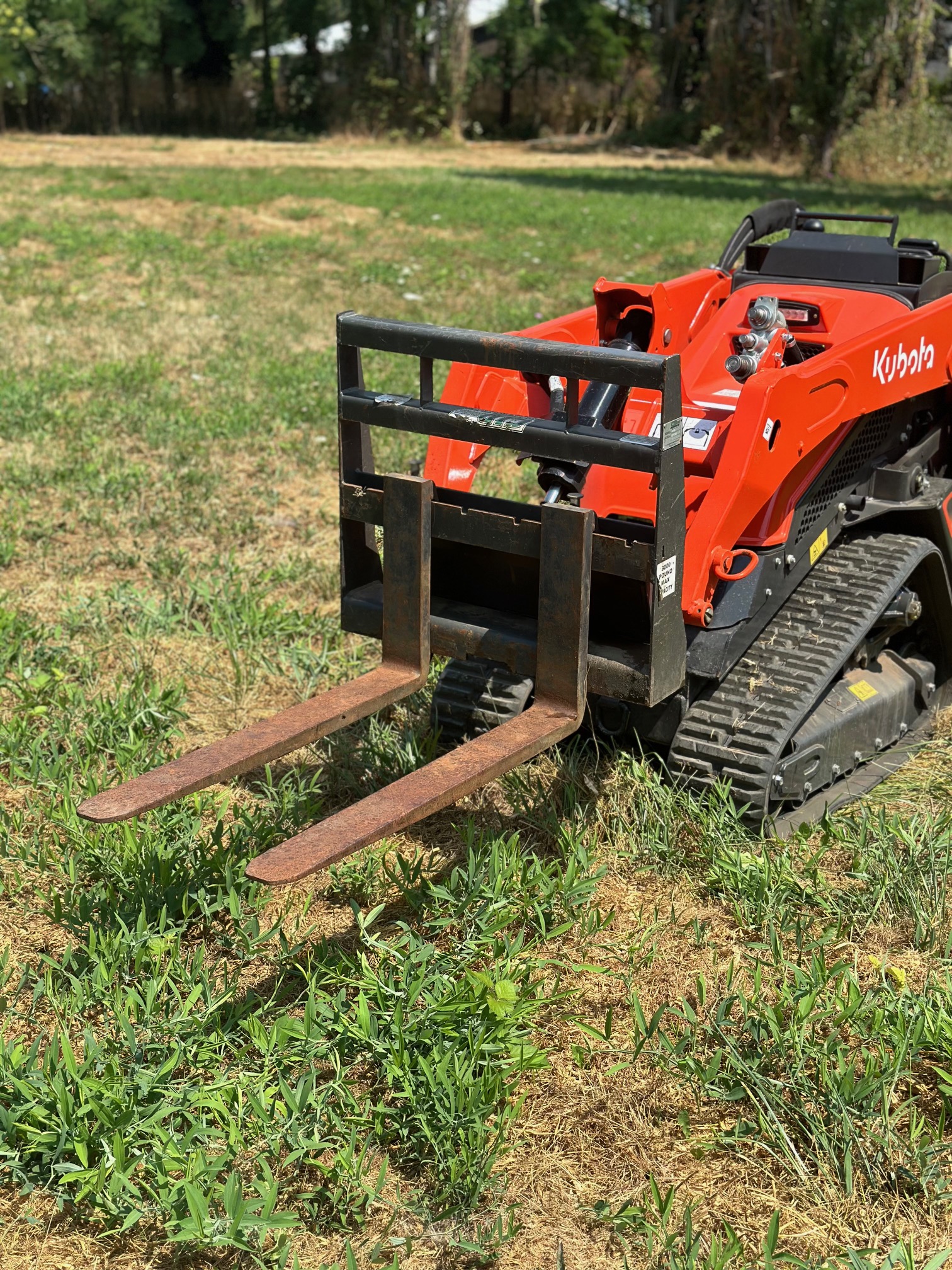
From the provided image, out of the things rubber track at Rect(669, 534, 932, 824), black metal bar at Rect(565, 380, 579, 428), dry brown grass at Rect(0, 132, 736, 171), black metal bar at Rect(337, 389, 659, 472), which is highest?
black metal bar at Rect(565, 380, 579, 428)

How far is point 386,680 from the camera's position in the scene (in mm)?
3410

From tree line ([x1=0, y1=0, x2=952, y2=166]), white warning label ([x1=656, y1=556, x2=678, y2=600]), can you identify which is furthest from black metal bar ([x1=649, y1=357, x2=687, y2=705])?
tree line ([x1=0, y1=0, x2=952, y2=166])

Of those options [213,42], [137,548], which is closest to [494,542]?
[137,548]

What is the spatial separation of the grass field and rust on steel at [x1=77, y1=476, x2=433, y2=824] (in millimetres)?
419

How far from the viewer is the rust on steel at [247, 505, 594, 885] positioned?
9.16 ft

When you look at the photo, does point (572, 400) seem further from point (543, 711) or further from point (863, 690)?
point (863, 690)

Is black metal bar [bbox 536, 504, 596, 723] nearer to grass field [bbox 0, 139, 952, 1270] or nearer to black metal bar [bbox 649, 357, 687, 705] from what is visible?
black metal bar [bbox 649, 357, 687, 705]

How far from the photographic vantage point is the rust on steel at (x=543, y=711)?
2791 mm

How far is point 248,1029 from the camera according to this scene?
2.85m

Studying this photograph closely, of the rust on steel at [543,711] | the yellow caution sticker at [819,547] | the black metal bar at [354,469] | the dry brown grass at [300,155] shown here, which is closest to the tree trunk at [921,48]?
the dry brown grass at [300,155]

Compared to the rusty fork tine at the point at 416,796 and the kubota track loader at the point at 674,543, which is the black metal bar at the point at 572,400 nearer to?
the kubota track loader at the point at 674,543

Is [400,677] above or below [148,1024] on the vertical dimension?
above

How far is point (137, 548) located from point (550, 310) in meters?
6.31

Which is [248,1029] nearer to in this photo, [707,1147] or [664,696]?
[707,1147]
